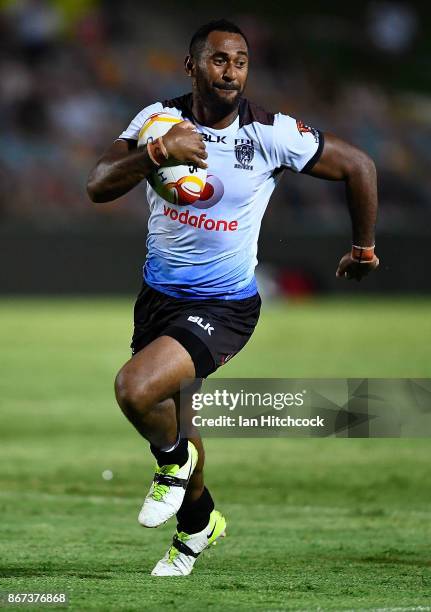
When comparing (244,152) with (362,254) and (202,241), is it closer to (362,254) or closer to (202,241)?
(202,241)

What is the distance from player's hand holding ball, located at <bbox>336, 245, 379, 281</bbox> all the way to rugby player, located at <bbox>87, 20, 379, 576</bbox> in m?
0.02

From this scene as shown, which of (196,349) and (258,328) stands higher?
(258,328)

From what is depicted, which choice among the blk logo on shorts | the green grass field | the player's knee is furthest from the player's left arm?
the green grass field

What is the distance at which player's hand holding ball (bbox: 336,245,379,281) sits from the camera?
640cm

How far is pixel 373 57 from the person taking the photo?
2952 cm

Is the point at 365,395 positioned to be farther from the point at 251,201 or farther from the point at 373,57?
the point at 373,57

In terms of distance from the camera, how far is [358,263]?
6.44m

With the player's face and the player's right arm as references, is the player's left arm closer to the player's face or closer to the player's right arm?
the player's face

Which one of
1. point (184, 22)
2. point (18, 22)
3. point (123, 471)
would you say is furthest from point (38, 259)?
point (123, 471)

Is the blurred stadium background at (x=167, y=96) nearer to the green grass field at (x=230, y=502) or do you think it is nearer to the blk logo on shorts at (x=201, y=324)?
the green grass field at (x=230, y=502)

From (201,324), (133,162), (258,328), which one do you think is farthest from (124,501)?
(258,328)

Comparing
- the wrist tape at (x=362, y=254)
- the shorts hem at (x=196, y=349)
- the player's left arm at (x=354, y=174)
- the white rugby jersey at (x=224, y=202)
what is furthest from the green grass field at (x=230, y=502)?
the player's left arm at (x=354, y=174)

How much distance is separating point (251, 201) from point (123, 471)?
13.3 ft

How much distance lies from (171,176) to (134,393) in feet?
3.43
